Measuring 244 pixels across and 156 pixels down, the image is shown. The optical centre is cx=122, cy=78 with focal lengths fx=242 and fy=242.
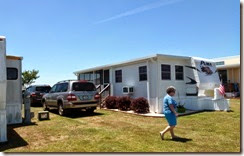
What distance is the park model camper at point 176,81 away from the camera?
527 inches

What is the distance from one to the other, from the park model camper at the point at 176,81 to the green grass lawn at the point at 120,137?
364 cm

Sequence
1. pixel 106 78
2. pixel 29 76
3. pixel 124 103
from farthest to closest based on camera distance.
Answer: pixel 29 76
pixel 106 78
pixel 124 103

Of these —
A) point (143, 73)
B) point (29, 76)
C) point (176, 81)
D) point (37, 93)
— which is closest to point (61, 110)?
point (143, 73)

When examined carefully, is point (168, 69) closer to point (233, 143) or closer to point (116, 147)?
point (233, 143)

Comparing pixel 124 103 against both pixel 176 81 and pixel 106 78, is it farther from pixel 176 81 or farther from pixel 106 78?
pixel 106 78

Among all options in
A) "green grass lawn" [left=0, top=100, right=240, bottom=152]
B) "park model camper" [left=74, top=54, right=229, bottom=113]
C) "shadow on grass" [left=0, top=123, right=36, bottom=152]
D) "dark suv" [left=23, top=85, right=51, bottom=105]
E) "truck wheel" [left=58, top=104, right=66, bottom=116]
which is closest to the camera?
"green grass lawn" [left=0, top=100, right=240, bottom=152]

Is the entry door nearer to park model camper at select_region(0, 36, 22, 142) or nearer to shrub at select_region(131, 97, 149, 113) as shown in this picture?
shrub at select_region(131, 97, 149, 113)

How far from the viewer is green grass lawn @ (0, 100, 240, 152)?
20.1 feet

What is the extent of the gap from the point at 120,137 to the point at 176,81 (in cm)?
783

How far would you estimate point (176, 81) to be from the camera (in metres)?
14.3

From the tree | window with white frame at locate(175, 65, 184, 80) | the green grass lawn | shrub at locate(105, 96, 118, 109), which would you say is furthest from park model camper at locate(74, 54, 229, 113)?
the tree

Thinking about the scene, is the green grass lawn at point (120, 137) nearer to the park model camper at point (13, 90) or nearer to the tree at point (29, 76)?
the park model camper at point (13, 90)

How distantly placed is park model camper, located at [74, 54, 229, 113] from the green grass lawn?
364 cm

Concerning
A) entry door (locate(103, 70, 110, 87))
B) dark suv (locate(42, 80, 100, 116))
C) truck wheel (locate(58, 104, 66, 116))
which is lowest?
truck wheel (locate(58, 104, 66, 116))
